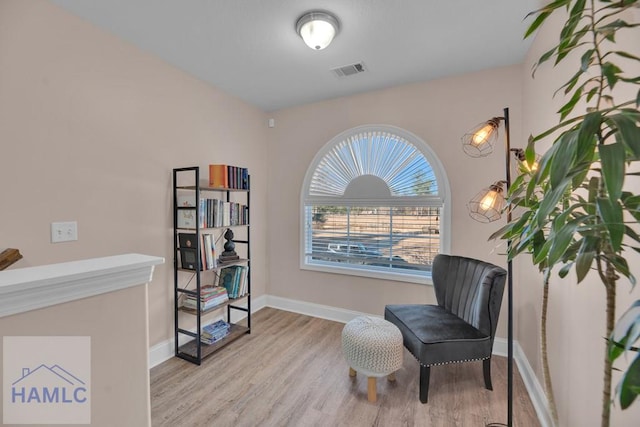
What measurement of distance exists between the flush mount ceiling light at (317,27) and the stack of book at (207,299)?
2.22 m

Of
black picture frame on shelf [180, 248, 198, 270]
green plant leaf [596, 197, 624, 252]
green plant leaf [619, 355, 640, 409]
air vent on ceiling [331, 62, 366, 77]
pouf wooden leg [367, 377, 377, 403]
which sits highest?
air vent on ceiling [331, 62, 366, 77]

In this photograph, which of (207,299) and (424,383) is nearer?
(424,383)

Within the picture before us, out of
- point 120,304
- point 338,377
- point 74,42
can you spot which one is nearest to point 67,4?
point 74,42

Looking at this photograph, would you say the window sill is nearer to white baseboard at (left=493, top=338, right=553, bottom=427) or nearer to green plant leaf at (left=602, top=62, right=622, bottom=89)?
white baseboard at (left=493, top=338, right=553, bottom=427)

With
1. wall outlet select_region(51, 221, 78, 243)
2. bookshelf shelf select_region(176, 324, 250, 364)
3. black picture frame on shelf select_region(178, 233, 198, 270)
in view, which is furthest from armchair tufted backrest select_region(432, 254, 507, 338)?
wall outlet select_region(51, 221, 78, 243)

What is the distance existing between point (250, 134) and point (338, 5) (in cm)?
197

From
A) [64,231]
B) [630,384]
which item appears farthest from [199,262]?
[630,384]

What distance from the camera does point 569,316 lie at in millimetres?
1480

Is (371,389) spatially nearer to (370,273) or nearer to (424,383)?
(424,383)

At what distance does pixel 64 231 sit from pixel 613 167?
102 inches

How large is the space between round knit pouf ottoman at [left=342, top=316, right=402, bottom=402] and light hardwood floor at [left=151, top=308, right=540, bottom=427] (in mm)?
204

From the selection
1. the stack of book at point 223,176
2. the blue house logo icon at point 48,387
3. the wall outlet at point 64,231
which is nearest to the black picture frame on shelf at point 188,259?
the stack of book at point 223,176

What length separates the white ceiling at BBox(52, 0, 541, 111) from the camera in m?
1.79

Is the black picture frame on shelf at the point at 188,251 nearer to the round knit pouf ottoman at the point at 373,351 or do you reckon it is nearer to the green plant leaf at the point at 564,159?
the round knit pouf ottoman at the point at 373,351
